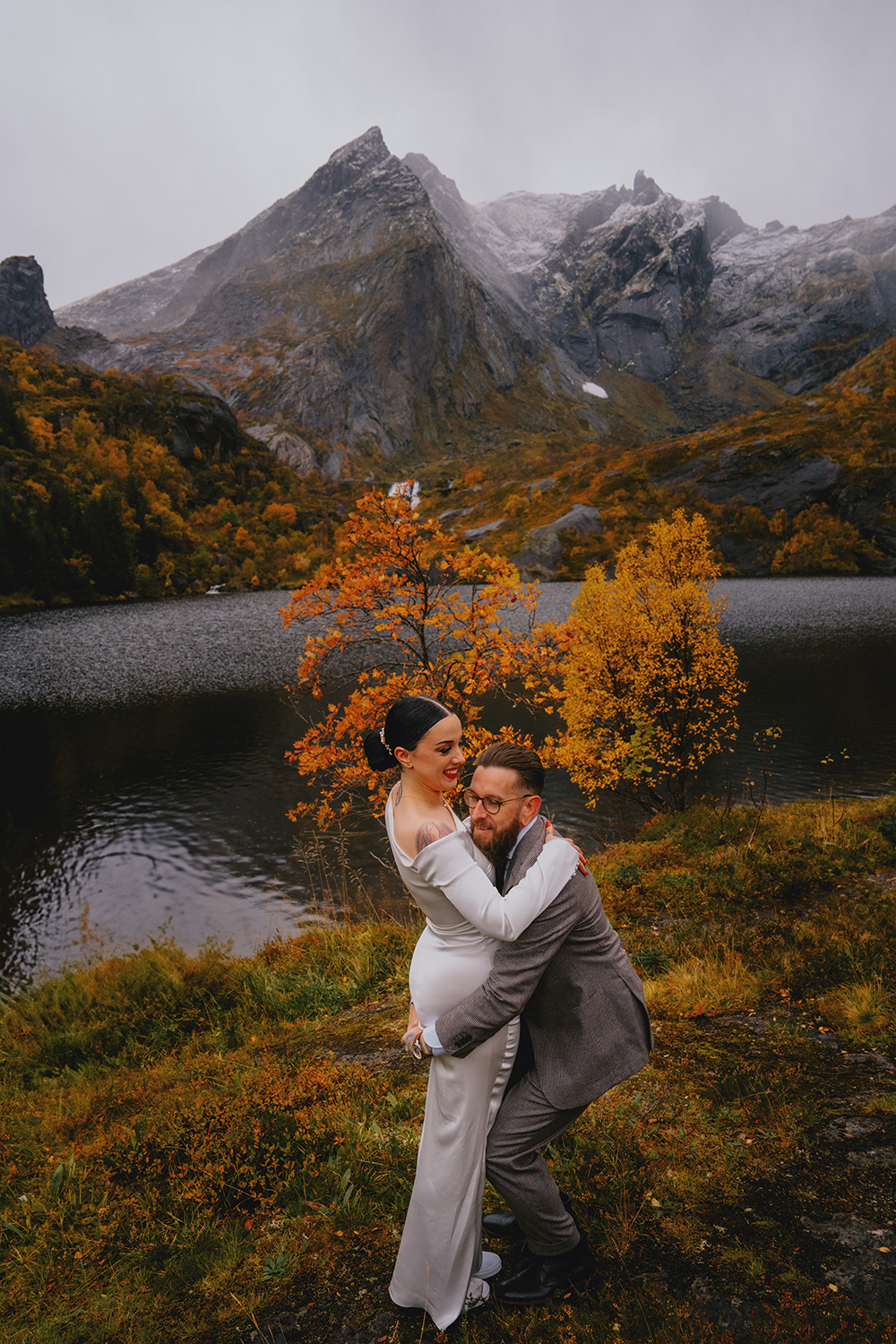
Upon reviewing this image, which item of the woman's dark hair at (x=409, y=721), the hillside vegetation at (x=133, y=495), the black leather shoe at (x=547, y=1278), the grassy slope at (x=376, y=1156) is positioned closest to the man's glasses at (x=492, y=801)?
the woman's dark hair at (x=409, y=721)

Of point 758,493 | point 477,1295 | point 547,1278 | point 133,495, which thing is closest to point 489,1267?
point 477,1295

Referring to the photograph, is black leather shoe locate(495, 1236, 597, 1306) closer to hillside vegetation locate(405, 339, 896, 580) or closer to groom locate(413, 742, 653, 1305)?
groom locate(413, 742, 653, 1305)

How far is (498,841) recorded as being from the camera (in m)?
2.91

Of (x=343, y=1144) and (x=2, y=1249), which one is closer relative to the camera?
(x=2, y=1249)

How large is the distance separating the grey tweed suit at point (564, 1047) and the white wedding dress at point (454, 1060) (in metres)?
0.11

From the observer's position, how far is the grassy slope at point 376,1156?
3.09 meters

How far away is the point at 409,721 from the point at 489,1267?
300 cm

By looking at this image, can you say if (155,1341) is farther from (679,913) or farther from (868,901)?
(868,901)

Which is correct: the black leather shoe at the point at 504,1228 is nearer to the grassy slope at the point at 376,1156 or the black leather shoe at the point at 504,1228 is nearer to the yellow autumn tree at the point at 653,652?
the grassy slope at the point at 376,1156

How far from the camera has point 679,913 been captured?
8.92 meters

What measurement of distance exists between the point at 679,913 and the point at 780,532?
122506 millimetres

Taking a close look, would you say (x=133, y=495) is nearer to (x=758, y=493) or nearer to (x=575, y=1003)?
(x=758, y=493)

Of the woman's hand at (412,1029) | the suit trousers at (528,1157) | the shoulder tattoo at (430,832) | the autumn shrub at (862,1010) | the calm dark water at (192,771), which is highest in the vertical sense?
the shoulder tattoo at (430,832)

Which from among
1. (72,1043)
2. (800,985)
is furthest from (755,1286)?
(72,1043)
